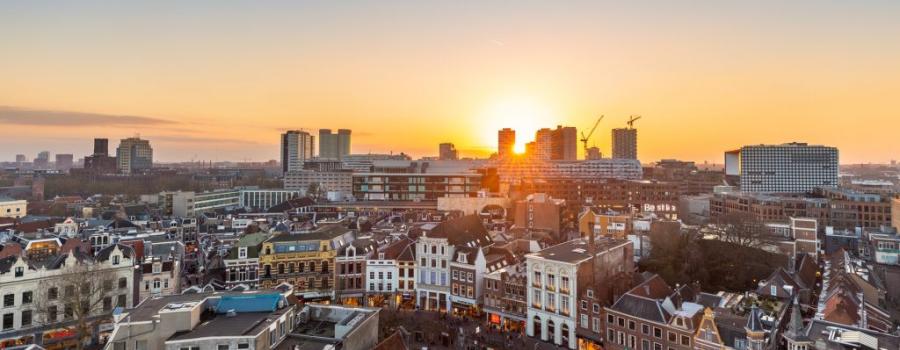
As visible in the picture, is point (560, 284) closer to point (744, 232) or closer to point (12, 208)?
point (744, 232)

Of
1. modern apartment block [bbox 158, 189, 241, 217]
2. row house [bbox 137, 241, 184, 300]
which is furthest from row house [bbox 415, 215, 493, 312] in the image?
modern apartment block [bbox 158, 189, 241, 217]

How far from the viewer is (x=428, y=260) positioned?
56.1 metres

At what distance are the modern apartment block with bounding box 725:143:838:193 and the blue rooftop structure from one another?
188135 mm

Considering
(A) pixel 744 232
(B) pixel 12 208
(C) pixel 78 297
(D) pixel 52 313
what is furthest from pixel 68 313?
(A) pixel 744 232

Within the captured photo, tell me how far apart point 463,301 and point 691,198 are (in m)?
103

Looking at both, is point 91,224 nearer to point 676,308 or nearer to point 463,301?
point 463,301

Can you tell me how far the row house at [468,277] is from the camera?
176ft

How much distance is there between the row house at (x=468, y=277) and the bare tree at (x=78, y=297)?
110 feet

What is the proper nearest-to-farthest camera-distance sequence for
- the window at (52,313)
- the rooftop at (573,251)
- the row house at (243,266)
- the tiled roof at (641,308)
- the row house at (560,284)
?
the tiled roof at (641,308), the window at (52,313), the row house at (560,284), the rooftop at (573,251), the row house at (243,266)

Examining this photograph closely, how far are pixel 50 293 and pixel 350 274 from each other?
27418mm

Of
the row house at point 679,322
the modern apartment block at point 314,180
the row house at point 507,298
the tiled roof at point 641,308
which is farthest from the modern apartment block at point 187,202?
the row house at point 679,322

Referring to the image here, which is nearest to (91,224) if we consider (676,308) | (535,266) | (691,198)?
(535,266)

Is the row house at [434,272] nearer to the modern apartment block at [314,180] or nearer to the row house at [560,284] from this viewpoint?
the row house at [560,284]

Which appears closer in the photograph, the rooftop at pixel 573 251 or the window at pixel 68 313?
the window at pixel 68 313
